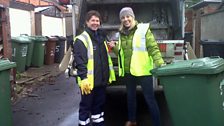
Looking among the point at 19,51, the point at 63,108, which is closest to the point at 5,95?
the point at 63,108

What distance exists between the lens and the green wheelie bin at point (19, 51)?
10.6m

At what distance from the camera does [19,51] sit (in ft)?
34.9

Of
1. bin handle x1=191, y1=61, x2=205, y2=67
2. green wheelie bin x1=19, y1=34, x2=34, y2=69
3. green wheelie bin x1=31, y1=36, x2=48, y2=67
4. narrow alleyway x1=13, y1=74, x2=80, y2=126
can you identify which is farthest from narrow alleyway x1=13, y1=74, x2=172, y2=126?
green wheelie bin x1=31, y1=36, x2=48, y2=67

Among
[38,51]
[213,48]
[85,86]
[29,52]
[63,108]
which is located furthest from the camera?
[38,51]

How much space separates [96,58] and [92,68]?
14cm

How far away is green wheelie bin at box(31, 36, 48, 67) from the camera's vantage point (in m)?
12.1

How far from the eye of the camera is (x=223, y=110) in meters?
3.94

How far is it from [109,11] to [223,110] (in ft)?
14.7

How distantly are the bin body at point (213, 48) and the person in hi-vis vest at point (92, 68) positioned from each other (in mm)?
4631

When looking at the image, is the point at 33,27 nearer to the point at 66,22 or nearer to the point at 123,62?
the point at 66,22

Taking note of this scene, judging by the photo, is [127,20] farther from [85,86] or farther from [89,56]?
[85,86]

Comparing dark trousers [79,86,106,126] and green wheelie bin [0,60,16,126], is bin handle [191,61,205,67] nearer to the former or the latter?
dark trousers [79,86,106,126]

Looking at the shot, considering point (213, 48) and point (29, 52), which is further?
point (29, 52)

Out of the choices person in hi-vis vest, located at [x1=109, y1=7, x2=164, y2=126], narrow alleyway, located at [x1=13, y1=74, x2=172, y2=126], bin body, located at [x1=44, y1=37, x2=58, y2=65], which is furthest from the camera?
bin body, located at [x1=44, y1=37, x2=58, y2=65]
